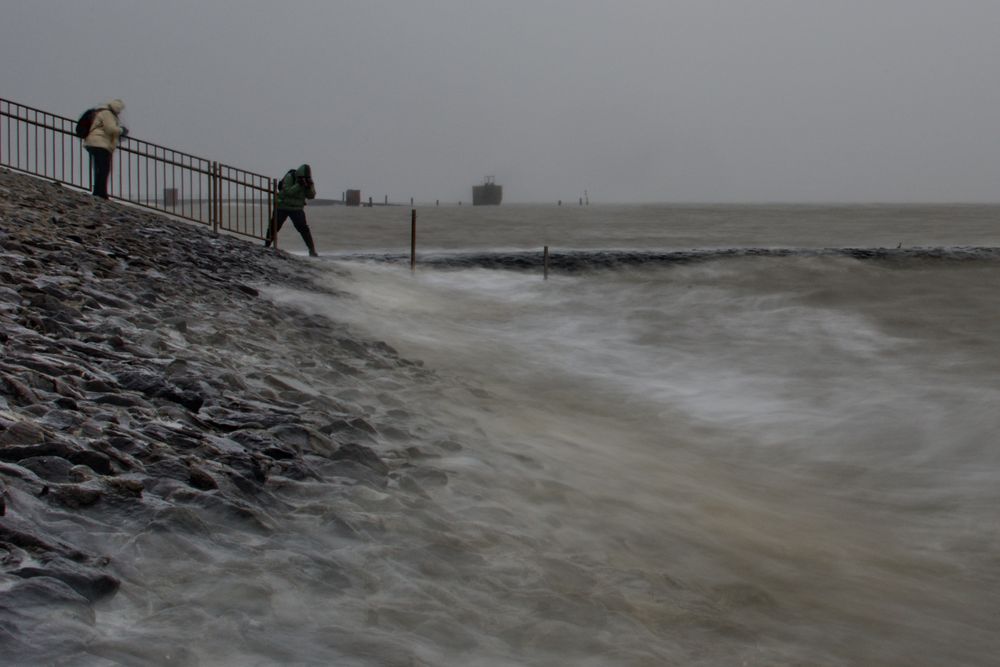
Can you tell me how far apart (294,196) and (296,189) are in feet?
0.49

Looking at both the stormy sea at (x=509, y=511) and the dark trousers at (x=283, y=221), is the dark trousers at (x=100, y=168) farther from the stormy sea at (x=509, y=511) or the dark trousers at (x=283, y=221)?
the stormy sea at (x=509, y=511)

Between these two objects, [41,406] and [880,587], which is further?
[880,587]

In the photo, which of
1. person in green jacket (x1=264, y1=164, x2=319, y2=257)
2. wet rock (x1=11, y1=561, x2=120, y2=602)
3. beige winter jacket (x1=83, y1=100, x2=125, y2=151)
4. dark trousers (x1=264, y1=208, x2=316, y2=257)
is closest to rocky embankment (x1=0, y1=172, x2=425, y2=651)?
wet rock (x1=11, y1=561, x2=120, y2=602)

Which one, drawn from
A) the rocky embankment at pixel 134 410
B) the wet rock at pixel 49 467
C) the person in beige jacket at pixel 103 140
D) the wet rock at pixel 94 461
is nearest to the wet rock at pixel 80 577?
the rocky embankment at pixel 134 410

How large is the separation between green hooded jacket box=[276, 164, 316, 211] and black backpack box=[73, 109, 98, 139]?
10.7ft

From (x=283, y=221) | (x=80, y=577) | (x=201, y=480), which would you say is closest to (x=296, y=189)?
(x=283, y=221)

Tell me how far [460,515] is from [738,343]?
947cm

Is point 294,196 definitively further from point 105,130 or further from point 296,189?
point 105,130

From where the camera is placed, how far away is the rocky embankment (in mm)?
2842

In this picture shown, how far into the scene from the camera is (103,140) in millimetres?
14797

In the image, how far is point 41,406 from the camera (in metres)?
3.88

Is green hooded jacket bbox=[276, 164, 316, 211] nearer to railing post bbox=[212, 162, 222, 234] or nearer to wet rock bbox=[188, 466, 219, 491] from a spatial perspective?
railing post bbox=[212, 162, 222, 234]

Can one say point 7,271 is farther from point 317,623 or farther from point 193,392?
point 317,623

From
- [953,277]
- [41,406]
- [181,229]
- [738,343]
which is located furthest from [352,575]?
[953,277]
